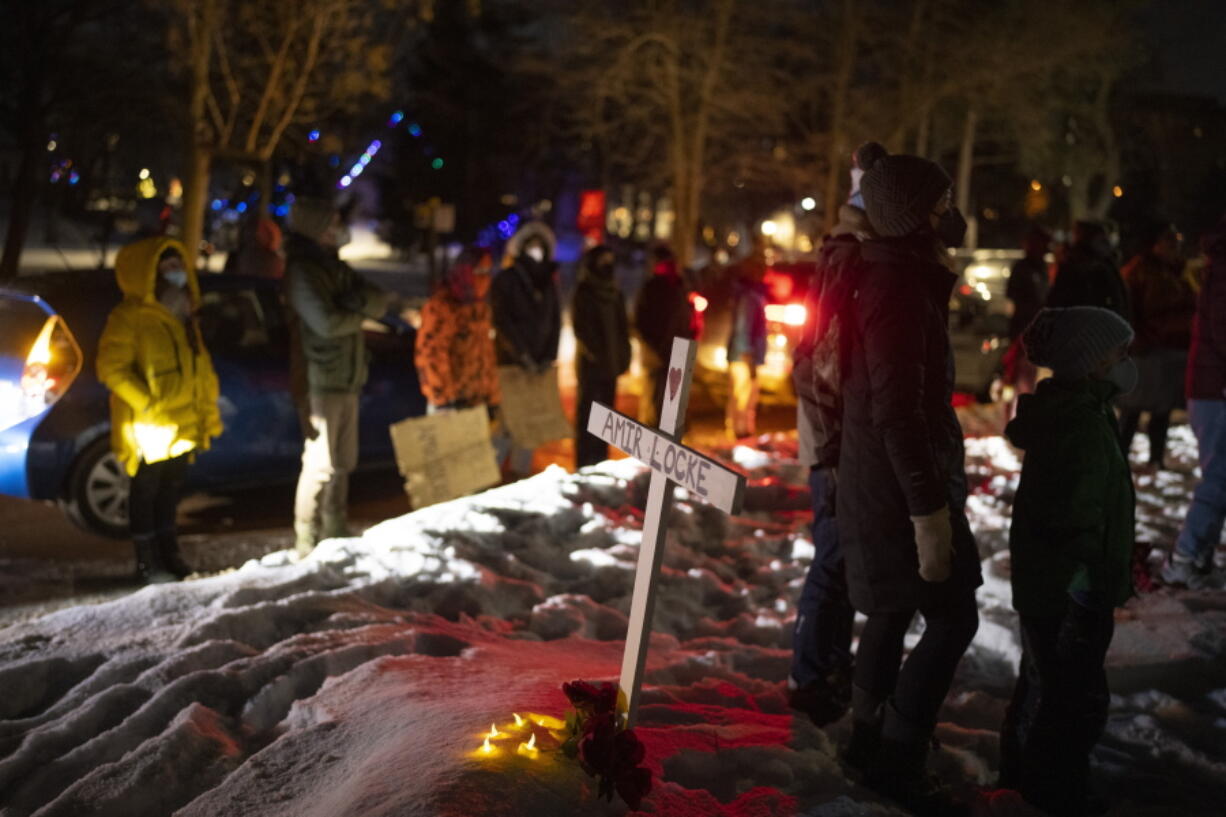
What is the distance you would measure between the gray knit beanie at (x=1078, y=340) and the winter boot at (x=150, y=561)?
4721 mm

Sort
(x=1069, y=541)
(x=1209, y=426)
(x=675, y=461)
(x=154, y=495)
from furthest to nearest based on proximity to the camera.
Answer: (x=154, y=495) → (x=1209, y=426) → (x=1069, y=541) → (x=675, y=461)

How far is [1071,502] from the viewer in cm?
381

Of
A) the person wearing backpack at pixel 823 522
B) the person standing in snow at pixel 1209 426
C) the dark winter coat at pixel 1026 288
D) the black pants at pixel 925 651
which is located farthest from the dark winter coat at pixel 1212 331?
the dark winter coat at pixel 1026 288

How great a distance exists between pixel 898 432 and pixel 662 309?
20.3 ft

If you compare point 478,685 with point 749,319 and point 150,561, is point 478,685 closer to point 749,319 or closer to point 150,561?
point 150,561

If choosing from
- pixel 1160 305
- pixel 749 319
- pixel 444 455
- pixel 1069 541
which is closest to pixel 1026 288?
pixel 1160 305

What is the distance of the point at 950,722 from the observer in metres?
4.82

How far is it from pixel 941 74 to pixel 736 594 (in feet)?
79.1

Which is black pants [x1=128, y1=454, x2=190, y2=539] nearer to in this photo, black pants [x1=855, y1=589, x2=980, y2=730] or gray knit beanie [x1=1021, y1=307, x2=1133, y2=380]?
black pants [x1=855, y1=589, x2=980, y2=730]

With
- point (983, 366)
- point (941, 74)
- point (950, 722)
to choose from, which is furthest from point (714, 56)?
point (950, 722)

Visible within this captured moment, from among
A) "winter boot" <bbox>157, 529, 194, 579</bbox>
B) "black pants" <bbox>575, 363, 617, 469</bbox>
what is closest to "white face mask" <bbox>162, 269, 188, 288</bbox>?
"winter boot" <bbox>157, 529, 194, 579</bbox>

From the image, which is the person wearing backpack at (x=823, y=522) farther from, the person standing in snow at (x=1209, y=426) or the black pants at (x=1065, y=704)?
the person standing in snow at (x=1209, y=426)

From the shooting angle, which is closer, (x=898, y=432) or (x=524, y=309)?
(x=898, y=432)

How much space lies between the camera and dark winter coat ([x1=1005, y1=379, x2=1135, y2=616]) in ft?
12.5
